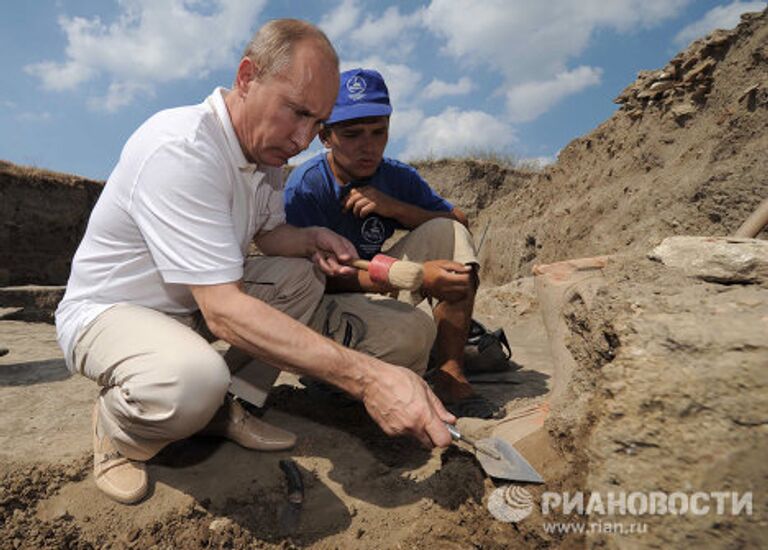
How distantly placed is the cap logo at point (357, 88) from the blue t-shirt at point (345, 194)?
0.44 metres

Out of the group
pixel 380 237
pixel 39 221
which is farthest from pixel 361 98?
pixel 39 221

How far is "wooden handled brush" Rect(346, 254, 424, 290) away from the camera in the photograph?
2.12 meters

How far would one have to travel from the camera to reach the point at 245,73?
1.90m

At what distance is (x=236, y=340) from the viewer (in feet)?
5.40

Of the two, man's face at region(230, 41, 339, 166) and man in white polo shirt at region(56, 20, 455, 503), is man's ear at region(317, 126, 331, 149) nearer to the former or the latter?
man in white polo shirt at region(56, 20, 455, 503)

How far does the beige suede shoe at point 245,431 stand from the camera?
2170 millimetres

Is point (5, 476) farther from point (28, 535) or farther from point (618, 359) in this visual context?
point (618, 359)

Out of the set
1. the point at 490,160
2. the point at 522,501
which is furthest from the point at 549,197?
the point at 522,501

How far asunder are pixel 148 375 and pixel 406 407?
834 mm

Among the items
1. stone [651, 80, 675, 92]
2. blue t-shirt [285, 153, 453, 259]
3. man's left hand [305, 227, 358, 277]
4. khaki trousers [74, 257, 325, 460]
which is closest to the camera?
khaki trousers [74, 257, 325, 460]

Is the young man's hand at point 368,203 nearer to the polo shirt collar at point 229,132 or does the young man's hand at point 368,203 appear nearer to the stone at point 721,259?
the polo shirt collar at point 229,132

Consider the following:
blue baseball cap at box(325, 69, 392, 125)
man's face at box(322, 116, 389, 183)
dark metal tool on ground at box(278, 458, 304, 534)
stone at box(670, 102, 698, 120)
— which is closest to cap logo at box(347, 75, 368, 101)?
blue baseball cap at box(325, 69, 392, 125)

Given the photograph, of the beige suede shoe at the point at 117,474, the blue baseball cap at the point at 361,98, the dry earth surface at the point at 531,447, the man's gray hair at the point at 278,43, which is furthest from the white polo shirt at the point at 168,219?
the blue baseball cap at the point at 361,98

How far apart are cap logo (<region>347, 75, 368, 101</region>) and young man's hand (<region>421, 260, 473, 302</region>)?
0.96 meters
